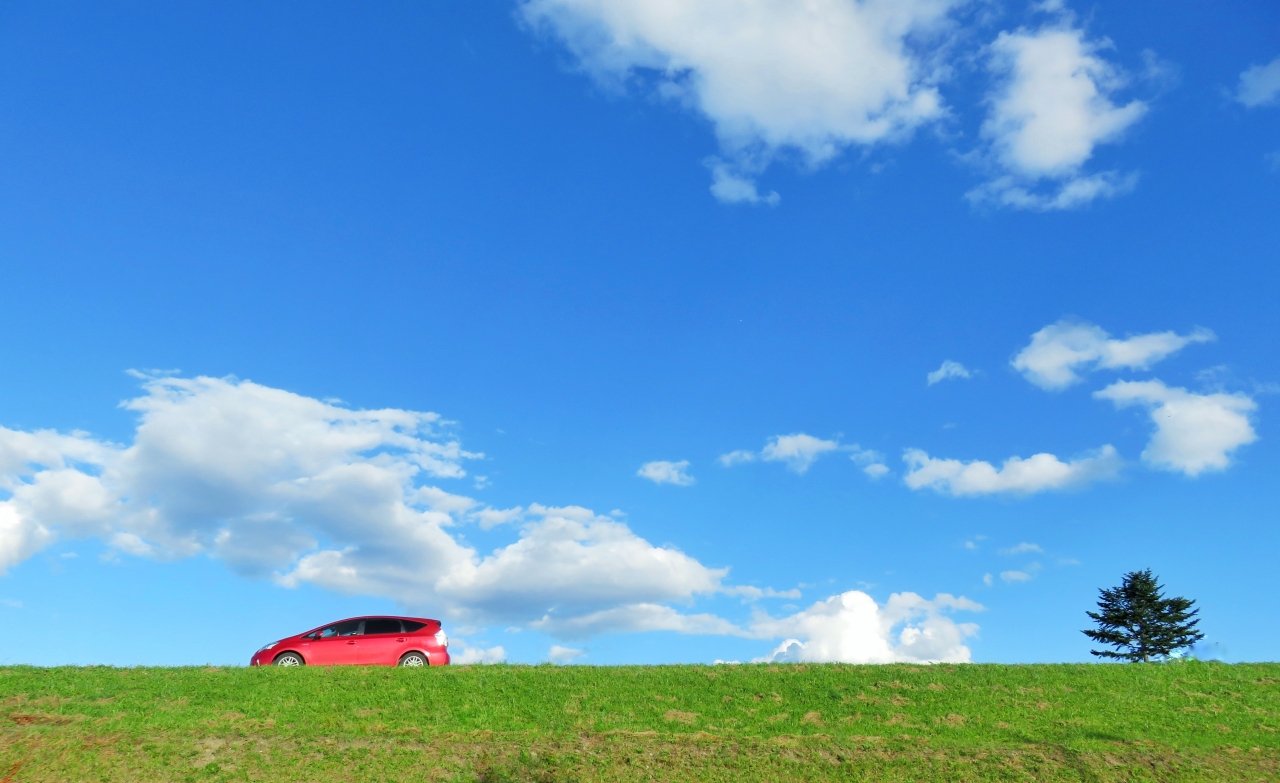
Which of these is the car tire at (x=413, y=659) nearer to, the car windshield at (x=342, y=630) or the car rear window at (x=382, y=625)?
the car rear window at (x=382, y=625)

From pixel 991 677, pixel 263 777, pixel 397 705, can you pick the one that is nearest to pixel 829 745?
pixel 991 677

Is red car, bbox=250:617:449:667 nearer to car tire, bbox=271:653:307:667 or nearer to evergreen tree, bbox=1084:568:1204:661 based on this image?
car tire, bbox=271:653:307:667

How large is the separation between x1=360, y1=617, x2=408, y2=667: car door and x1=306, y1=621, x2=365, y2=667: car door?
230 millimetres

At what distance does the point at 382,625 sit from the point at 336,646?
1.38 meters

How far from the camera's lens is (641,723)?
19328 mm

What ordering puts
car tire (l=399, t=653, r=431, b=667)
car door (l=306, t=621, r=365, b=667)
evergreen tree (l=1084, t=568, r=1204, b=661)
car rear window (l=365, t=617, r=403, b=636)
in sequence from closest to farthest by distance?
car door (l=306, t=621, r=365, b=667) → car tire (l=399, t=653, r=431, b=667) → car rear window (l=365, t=617, r=403, b=636) → evergreen tree (l=1084, t=568, r=1204, b=661)

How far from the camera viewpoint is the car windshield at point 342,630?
25195 mm

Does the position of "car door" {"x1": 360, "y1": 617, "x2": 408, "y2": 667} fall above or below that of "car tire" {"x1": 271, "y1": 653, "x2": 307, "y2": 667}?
above

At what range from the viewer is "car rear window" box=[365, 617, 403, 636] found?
25344 millimetres

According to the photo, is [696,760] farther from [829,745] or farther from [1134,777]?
[1134,777]

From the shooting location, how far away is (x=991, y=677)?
23312 mm

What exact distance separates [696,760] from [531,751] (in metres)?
3.34

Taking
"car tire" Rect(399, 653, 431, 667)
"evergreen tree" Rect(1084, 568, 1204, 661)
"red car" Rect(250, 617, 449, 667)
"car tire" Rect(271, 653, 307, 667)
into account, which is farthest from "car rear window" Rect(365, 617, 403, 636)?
"evergreen tree" Rect(1084, 568, 1204, 661)

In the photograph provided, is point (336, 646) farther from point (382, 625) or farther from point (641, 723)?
point (641, 723)
